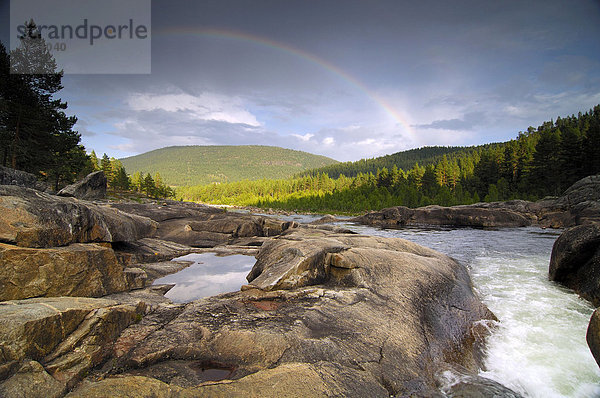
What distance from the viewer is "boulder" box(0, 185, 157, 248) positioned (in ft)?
21.3

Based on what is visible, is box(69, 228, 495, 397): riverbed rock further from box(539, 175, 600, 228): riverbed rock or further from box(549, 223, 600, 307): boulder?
box(539, 175, 600, 228): riverbed rock

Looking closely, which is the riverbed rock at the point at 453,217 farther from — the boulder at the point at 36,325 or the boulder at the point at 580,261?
the boulder at the point at 36,325

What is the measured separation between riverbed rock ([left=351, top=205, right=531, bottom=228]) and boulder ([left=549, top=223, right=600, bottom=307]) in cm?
3695

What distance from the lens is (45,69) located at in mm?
25734

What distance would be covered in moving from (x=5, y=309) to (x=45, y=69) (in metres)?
33.0

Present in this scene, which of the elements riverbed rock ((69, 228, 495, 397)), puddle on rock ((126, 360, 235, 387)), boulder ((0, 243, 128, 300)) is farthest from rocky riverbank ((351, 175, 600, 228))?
boulder ((0, 243, 128, 300))

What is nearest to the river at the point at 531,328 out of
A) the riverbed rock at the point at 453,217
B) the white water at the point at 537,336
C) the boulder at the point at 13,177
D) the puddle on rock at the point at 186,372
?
the white water at the point at 537,336

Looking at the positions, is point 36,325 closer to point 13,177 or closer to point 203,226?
point 13,177

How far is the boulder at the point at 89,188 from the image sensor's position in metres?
29.5

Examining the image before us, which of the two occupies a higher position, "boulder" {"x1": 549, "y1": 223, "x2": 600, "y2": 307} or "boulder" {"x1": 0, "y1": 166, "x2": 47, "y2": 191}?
"boulder" {"x1": 0, "y1": 166, "x2": 47, "y2": 191}

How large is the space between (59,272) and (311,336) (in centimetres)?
665

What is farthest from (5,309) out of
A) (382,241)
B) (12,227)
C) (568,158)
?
(568,158)

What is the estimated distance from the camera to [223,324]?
579cm

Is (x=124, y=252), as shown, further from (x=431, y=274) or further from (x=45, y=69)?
(x=45, y=69)
